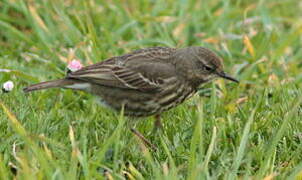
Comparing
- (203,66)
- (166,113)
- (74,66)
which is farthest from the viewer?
(74,66)

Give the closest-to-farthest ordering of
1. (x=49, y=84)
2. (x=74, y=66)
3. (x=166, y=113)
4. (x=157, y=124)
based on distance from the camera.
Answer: (x=49, y=84), (x=157, y=124), (x=166, y=113), (x=74, y=66)

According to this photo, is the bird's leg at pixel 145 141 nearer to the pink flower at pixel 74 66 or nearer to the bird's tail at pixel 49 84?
the bird's tail at pixel 49 84

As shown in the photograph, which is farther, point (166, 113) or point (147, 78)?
point (166, 113)

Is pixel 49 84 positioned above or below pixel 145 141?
above

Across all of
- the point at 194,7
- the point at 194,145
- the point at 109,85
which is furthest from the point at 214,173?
the point at 194,7

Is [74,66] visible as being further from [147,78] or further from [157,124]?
[157,124]

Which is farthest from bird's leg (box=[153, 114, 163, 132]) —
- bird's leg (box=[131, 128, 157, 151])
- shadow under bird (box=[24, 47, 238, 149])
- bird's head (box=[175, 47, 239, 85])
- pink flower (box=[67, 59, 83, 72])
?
pink flower (box=[67, 59, 83, 72])

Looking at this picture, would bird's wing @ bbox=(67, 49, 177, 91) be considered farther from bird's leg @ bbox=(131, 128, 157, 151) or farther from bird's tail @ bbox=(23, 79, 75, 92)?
bird's leg @ bbox=(131, 128, 157, 151)

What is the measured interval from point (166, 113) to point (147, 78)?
1.47 ft

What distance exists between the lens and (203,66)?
21.4 feet

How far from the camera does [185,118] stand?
6355 millimetres

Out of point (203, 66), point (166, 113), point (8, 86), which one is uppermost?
point (203, 66)

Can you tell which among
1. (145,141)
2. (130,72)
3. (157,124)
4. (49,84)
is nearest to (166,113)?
(157,124)

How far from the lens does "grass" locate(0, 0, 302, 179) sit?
16.8 feet
